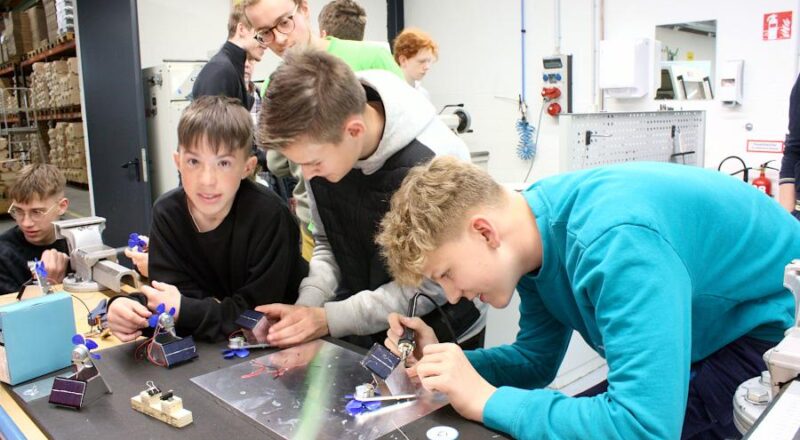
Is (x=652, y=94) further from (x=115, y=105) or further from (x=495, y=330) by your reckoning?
(x=115, y=105)

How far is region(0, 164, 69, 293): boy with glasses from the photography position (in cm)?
206

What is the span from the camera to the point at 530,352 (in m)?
1.20

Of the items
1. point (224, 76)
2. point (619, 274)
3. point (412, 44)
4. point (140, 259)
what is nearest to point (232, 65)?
point (224, 76)

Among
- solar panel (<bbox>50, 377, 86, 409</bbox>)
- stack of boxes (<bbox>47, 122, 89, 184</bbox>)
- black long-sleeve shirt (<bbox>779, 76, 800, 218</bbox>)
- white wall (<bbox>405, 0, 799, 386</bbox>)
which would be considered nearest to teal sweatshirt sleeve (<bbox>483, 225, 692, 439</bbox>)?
solar panel (<bbox>50, 377, 86, 409</bbox>)

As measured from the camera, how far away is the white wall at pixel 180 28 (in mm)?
4102

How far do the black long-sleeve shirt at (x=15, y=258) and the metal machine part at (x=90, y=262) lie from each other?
0.36m

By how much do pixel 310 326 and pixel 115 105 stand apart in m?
3.02

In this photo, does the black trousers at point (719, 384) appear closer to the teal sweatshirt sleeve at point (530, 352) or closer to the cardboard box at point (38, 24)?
the teal sweatshirt sleeve at point (530, 352)

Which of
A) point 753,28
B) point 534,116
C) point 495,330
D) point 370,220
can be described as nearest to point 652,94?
point 753,28

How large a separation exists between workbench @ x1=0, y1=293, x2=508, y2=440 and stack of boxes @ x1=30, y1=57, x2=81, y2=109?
3.64 metres

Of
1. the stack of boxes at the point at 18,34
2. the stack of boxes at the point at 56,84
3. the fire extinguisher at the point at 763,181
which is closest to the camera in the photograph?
the fire extinguisher at the point at 763,181

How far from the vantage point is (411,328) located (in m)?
1.18

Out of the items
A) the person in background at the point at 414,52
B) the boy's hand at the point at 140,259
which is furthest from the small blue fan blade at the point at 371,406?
the person in background at the point at 414,52

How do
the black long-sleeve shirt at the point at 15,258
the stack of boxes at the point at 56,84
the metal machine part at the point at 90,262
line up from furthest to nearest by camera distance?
the stack of boxes at the point at 56,84 < the black long-sleeve shirt at the point at 15,258 < the metal machine part at the point at 90,262
